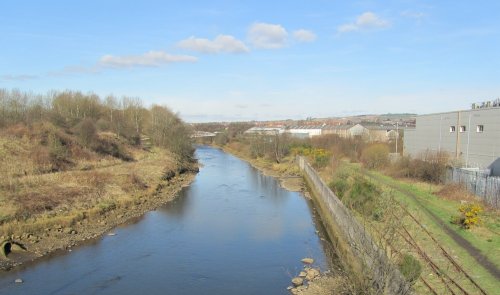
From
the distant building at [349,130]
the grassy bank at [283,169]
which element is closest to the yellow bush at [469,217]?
the grassy bank at [283,169]

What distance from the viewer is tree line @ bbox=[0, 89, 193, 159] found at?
1987 inches

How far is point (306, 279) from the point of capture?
55.9 feet

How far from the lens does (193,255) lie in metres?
20.2

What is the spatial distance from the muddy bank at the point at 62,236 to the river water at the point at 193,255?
69 cm

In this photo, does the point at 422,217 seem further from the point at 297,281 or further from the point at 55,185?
the point at 55,185

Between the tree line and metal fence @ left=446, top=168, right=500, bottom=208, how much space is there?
3670 cm

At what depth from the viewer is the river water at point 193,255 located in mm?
16438

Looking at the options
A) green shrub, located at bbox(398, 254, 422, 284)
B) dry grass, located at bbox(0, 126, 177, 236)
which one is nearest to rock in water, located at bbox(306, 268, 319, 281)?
green shrub, located at bbox(398, 254, 422, 284)

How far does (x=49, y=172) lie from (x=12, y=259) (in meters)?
16.6

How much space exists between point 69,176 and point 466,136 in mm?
29418

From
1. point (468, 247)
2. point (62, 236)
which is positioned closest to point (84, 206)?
point (62, 236)

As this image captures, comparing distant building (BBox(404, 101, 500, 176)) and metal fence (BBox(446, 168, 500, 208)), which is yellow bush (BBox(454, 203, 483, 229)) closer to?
metal fence (BBox(446, 168, 500, 208))

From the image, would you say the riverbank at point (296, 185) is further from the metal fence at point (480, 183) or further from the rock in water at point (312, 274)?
the metal fence at point (480, 183)

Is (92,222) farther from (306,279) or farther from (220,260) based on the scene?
(306,279)
